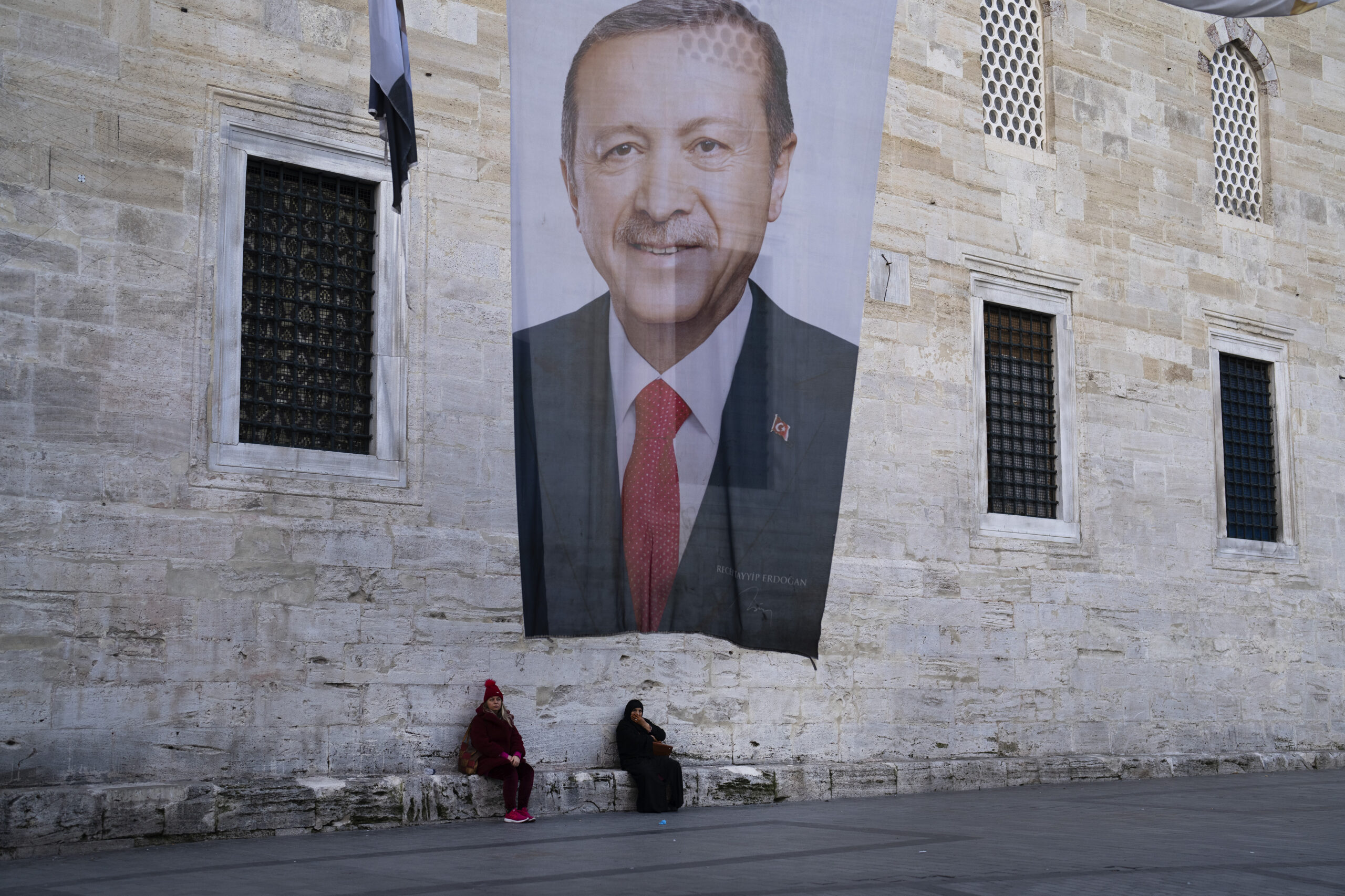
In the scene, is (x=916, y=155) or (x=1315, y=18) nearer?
(x=916, y=155)

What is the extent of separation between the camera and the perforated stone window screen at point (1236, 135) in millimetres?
14789

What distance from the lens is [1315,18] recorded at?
614 inches

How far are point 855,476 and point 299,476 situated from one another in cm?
463

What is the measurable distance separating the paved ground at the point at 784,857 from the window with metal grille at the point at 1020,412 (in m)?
3.45

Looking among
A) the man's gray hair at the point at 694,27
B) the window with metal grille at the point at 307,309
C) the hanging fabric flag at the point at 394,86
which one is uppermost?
the man's gray hair at the point at 694,27

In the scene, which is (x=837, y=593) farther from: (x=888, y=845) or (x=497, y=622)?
(x=888, y=845)

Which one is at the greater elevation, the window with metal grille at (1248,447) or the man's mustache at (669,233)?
the man's mustache at (669,233)

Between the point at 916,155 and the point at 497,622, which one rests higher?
the point at 916,155

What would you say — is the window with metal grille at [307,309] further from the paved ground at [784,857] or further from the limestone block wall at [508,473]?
the paved ground at [784,857]

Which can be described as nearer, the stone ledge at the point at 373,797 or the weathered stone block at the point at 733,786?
the stone ledge at the point at 373,797

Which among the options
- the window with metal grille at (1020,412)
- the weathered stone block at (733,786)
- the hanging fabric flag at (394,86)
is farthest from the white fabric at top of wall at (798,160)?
the weathered stone block at (733,786)

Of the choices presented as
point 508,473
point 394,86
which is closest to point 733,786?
point 508,473

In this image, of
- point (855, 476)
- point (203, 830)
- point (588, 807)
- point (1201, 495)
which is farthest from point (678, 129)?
point (1201, 495)

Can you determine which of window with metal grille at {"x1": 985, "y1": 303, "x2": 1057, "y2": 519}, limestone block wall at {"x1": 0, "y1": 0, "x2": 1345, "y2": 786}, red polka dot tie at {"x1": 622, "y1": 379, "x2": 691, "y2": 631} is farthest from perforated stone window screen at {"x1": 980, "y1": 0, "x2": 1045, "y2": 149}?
red polka dot tie at {"x1": 622, "y1": 379, "x2": 691, "y2": 631}
